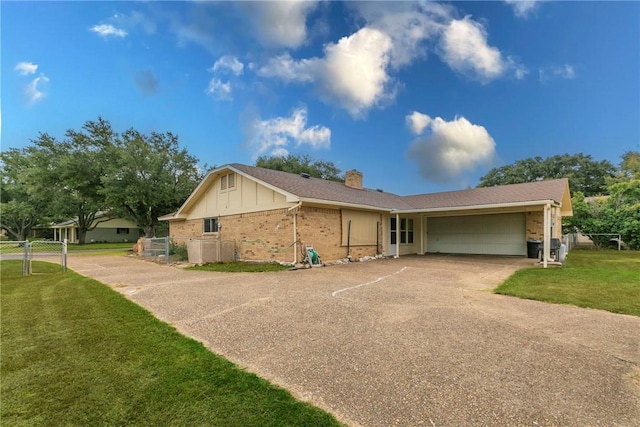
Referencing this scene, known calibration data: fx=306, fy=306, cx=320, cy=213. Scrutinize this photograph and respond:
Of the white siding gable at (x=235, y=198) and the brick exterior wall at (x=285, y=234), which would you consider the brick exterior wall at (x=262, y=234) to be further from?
the white siding gable at (x=235, y=198)

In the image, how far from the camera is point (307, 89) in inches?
669

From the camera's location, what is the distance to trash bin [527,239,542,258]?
1405 centimetres

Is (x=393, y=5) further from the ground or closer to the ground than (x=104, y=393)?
further from the ground

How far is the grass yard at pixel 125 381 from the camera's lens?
2.40 meters

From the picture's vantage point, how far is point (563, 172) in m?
38.0

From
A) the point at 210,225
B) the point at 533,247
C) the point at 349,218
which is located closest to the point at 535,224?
the point at 533,247

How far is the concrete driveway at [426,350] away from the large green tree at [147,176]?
1966 cm

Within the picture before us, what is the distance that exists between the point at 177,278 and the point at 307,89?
1220cm

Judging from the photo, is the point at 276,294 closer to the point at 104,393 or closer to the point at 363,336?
the point at 363,336

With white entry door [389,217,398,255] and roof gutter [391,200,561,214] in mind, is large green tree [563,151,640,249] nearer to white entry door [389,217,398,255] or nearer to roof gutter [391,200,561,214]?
roof gutter [391,200,561,214]

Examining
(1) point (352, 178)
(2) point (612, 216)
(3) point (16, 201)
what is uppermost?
(1) point (352, 178)

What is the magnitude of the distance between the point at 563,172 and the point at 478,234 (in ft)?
101

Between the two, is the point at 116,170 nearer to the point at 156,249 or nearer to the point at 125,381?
the point at 156,249

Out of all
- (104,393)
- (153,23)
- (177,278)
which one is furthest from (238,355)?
(153,23)
